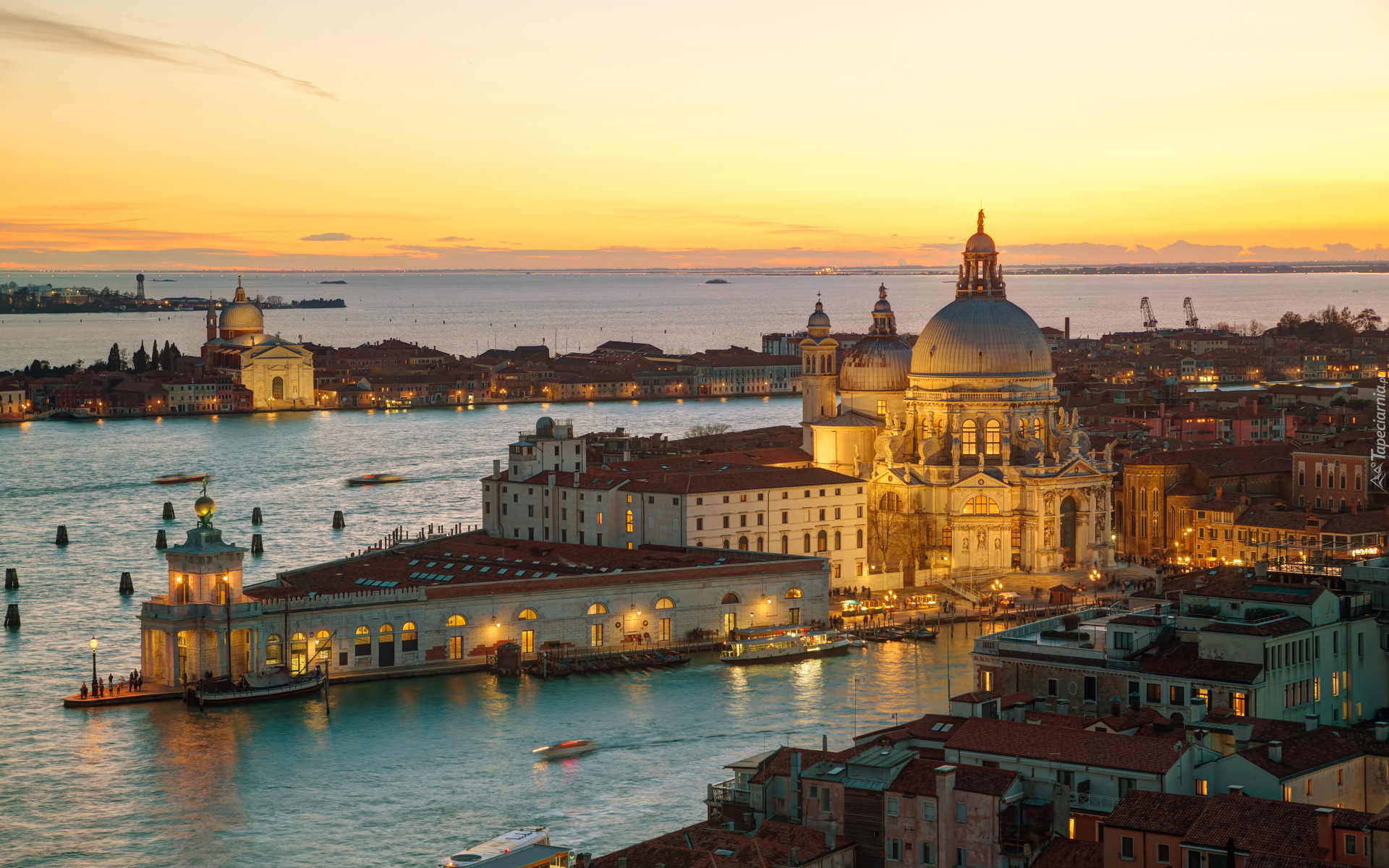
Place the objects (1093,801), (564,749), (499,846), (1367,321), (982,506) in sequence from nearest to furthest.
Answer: (1093,801), (499,846), (564,749), (982,506), (1367,321)

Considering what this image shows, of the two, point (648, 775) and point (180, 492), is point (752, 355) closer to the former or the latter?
point (180, 492)

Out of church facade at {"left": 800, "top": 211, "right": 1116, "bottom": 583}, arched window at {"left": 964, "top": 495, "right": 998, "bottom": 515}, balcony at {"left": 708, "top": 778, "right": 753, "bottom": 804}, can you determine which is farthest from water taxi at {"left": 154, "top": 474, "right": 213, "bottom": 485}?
balcony at {"left": 708, "top": 778, "right": 753, "bottom": 804}

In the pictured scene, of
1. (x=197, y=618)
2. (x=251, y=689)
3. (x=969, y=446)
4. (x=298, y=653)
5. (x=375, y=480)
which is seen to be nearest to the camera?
(x=251, y=689)

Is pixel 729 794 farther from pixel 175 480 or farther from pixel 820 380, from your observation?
pixel 175 480

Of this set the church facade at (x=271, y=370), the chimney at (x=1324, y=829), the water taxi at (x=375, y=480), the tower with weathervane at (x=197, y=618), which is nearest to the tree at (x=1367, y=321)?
the church facade at (x=271, y=370)

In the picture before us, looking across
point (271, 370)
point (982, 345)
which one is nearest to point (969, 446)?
point (982, 345)

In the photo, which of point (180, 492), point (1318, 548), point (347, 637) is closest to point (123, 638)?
point (347, 637)

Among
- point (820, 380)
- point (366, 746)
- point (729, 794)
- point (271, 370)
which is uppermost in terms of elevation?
point (271, 370)
